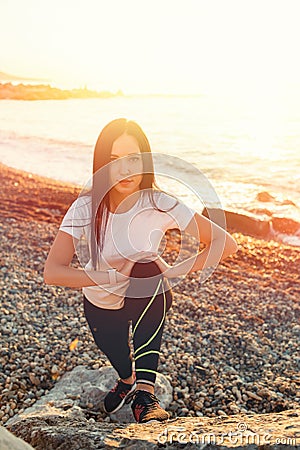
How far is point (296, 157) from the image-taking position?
69.5 feet

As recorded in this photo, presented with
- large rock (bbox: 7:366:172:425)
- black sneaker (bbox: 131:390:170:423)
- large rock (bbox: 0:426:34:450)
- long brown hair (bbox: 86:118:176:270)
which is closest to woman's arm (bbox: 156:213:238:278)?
long brown hair (bbox: 86:118:176:270)

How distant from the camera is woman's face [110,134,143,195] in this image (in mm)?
2791

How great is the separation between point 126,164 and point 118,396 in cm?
156

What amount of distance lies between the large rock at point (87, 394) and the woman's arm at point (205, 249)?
3.71 feet

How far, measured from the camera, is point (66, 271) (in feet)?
9.22

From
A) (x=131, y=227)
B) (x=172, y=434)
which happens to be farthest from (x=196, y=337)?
(x=172, y=434)

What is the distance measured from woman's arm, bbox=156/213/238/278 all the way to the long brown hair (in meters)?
0.27

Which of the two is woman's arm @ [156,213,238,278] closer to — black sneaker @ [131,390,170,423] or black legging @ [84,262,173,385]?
black legging @ [84,262,173,385]

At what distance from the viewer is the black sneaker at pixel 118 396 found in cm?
338

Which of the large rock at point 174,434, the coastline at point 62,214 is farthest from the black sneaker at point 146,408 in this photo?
the coastline at point 62,214

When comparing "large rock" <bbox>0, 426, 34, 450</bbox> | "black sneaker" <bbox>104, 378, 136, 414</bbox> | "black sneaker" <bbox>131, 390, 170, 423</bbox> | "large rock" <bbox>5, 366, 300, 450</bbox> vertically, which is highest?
"large rock" <bbox>0, 426, 34, 450</bbox>

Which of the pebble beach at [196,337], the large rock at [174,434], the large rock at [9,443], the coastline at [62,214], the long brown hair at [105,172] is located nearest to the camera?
the large rock at [9,443]

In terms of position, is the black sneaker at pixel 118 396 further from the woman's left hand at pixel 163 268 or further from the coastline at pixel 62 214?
the coastline at pixel 62 214

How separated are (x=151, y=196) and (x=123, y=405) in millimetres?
1457
